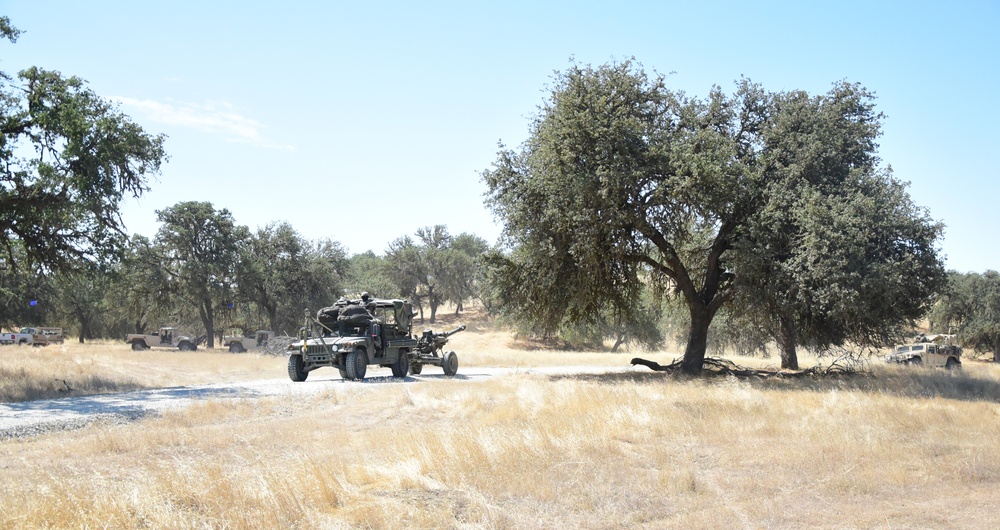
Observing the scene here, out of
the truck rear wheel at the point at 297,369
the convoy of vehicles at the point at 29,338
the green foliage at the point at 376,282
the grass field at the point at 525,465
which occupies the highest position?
the green foliage at the point at 376,282

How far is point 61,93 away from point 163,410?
1218cm

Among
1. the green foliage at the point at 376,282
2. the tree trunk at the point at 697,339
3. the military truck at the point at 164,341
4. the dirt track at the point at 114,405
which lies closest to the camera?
the dirt track at the point at 114,405

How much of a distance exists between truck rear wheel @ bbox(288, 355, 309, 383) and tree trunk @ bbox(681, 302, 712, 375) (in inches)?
499

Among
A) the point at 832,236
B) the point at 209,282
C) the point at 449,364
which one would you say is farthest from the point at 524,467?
the point at 209,282

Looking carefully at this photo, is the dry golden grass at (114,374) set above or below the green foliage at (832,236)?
below

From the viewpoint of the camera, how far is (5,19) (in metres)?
20.3

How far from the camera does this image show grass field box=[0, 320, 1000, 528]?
6.63 m

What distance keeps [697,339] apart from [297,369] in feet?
44.0

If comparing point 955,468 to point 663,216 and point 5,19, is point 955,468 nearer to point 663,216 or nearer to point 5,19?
point 663,216

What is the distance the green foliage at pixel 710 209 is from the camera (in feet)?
63.9

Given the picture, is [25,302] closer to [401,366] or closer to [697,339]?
[401,366]

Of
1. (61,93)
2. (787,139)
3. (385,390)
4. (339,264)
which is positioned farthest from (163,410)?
(339,264)

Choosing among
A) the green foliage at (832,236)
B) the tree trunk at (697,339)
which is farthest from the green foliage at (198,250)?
the green foliage at (832,236)

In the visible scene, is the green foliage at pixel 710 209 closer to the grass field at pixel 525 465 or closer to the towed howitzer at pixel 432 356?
the towed howitzer at pixel 432 356
